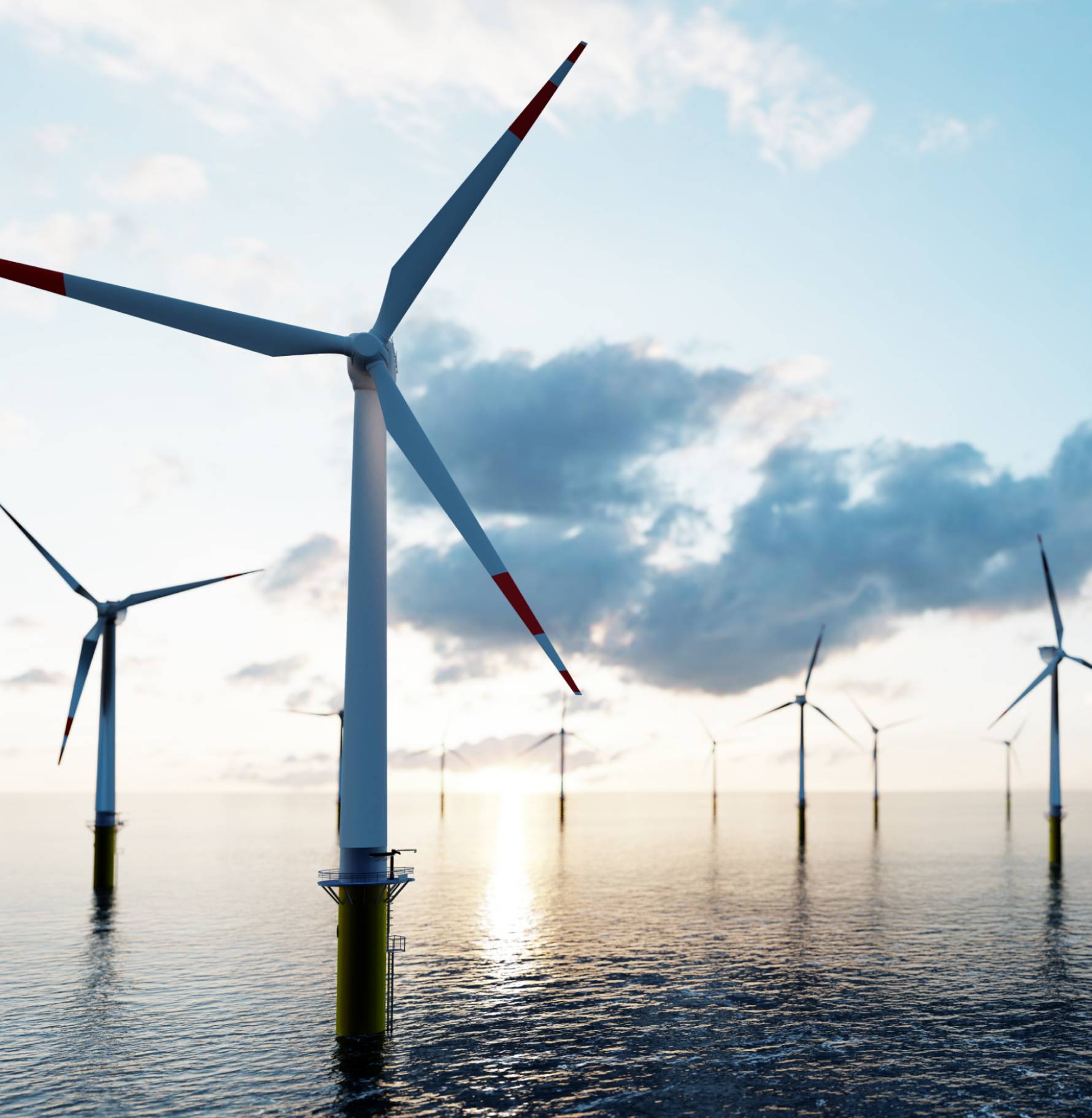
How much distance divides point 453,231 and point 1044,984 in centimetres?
5827

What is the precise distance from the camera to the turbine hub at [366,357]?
4947cm

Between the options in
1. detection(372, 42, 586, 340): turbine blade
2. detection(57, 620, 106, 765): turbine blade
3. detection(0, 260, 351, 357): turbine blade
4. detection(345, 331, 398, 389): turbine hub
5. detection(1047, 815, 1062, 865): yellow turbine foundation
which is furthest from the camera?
detection(1047, 815, 1062, 865): yellow turbine foundation

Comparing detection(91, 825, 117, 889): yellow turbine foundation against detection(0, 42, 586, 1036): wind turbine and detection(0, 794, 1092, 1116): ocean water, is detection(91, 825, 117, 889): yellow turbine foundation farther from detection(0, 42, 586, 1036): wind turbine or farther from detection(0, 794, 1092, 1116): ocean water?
detection(0, 42, 586, 1036): wind turbine

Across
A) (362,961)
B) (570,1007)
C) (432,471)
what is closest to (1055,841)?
(570,1007)

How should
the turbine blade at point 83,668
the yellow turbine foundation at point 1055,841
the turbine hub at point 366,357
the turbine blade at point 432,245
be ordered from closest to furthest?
the turbine hub at point 366,357 < the turbine blade at point 432,245 < the turbine blade at point 83,668 < the yellow turbine foundation at point 1055,841

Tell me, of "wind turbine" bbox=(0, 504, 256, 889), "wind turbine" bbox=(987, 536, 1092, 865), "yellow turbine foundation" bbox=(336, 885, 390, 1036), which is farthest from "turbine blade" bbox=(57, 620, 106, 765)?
"wind turbine" bbox=(987, 536, 1092, 865)

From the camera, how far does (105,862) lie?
11300 centimetres

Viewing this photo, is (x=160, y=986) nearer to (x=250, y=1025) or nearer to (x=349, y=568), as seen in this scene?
(x=250, y=1025)

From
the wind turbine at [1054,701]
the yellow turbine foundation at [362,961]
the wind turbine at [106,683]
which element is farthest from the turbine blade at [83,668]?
the wind turbine at [1054,701]

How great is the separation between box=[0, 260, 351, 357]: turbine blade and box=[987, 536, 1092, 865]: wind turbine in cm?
11923

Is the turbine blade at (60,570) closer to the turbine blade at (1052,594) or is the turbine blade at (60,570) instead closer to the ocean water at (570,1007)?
the ocean water at (570,1007)

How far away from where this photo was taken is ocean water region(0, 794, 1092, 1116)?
43.2m

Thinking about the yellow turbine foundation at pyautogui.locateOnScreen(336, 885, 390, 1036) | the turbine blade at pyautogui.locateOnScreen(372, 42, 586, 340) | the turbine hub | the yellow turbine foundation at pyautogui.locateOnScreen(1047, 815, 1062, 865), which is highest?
the turbine blade at pyautogui.locateOnScreen(372, 42, 586, 340)

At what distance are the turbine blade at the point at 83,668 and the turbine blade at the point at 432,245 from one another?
63.3m
